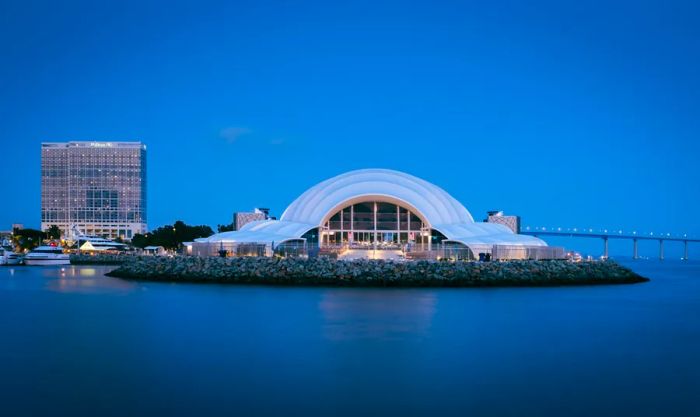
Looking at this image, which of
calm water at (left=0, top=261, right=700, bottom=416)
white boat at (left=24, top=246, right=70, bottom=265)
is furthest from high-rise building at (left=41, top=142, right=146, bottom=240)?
calm water at (left=0, top=261, right=700, bottom=416)

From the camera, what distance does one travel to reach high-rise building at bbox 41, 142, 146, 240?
16038cm

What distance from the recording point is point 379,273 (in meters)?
27.9

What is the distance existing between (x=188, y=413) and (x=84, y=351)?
510 cm

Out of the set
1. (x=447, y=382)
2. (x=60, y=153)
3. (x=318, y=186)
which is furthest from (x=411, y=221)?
(x=60, y=153)

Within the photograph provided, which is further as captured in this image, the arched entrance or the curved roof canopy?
the arched entrance

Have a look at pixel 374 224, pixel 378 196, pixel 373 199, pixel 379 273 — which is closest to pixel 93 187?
pixel 374 224

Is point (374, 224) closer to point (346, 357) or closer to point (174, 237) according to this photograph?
point (174, 237)

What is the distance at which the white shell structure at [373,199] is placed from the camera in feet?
156

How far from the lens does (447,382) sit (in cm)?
1008

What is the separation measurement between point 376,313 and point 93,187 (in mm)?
159062

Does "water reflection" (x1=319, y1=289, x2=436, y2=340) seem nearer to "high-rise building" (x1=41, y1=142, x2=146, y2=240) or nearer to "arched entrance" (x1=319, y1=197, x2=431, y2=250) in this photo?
"arched entrance" (x1=319, y1=197, x2=431, y2=250)

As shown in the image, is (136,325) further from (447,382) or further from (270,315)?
(447,382)

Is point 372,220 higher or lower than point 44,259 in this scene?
higher

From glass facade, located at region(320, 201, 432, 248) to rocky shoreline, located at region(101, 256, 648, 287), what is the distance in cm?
2137
